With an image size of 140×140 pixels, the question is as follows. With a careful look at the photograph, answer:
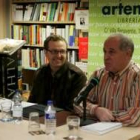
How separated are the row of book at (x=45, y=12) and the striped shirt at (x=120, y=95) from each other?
88.3 inches

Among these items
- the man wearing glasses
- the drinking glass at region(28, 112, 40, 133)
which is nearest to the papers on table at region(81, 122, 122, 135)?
the drinking glass at region(28, 112, 40, 133)

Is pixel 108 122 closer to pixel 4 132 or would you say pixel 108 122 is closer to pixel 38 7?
pixel 4 132

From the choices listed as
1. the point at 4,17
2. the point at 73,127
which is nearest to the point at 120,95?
the point at 73,127

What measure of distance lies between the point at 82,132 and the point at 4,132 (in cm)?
53

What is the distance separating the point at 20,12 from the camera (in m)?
5.54

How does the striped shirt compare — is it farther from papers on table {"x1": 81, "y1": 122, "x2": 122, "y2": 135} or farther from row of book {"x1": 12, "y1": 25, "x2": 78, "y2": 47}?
row of book {"x1": 12, "y1": 25, "x2": 78, "y2": 47}

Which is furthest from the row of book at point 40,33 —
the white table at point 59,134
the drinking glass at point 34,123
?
the white table at point 59,134

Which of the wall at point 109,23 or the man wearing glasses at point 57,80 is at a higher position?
the wall at point 109,23

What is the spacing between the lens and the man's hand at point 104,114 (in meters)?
2.48

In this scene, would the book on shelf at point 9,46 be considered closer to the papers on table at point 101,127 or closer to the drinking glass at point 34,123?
the drinking glass at point 34,123

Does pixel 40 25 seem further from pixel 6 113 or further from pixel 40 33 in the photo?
pixel 6 113

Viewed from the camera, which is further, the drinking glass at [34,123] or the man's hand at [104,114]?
the man's hand at [104,114]

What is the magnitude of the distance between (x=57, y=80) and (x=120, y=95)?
0.86 meters

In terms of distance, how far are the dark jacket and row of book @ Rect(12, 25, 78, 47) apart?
1515 millimetres
